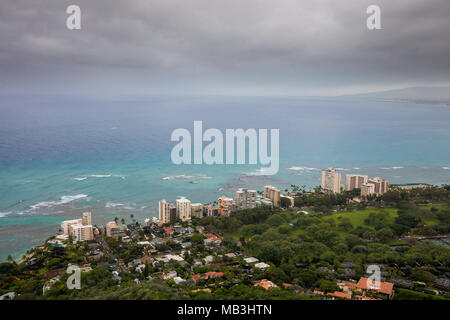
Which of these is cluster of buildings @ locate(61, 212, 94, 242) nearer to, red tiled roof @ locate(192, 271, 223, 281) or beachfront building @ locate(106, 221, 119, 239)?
beachfront building @ locate(106, 221, 119, 239)

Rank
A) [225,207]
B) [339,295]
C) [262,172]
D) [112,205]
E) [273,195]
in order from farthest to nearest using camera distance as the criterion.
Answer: [262,172], [273,195], [112,205], [225,207], [339,295]

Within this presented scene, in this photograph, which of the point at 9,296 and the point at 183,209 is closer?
the point at 9,296

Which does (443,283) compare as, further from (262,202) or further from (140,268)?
(262,202)

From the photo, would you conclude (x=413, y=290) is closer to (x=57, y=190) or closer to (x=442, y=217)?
(x=442, y=217)

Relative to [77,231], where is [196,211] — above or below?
above

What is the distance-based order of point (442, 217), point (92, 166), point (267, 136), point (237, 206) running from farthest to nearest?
point (267, 136)
point (92, 166)
point (237, 206)
point (442, 217)

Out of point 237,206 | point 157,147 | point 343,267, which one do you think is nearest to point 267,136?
point 157,147

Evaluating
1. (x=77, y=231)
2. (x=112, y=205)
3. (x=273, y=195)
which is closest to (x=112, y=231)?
(x=77, y=231)

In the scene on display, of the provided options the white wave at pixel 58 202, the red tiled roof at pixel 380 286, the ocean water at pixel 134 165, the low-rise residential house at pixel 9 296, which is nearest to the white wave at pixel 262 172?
the ocean water at pixel 134 165

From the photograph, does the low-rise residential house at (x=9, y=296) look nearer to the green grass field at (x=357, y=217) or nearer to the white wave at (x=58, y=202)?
the green grass field at (x=357, y=217)
